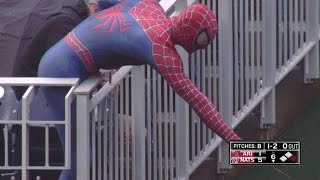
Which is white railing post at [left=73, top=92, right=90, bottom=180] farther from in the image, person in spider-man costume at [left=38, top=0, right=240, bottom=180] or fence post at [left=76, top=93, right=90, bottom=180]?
person in spider-man costume at [left=38, top=0, right=240, bottom=180]

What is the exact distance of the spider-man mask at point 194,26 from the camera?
7883mm

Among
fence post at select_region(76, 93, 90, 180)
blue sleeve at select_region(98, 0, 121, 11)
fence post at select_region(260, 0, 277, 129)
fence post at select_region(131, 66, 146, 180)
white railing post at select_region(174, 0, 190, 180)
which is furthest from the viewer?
fence post at select_region(260, 0, 277, 129)

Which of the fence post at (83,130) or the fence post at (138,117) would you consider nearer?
the fence post at (83,130)

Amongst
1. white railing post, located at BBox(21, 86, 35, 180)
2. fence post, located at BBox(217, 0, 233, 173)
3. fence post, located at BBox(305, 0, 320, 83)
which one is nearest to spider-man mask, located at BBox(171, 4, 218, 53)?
white railing post, located at BBox(21, 86, 35, 180)

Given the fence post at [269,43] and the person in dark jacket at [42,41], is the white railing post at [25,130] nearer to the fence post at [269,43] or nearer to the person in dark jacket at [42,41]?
the person in dark jacket at [42,41]

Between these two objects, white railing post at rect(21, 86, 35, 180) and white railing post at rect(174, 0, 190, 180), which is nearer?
white railing post at rect(21, 86, 35, 180)

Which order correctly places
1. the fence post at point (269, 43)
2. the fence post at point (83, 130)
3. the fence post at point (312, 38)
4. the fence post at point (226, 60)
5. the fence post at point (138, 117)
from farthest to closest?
the fence post at point (312, 38) → the fence post at point (269, 43) → the fence post at point (226, 60) → the fence post at point (138, 117) → the fence post at point (83, 130)

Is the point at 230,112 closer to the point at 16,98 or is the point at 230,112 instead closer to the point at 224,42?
the point at 224,42

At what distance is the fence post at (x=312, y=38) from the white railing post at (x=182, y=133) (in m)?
1.25

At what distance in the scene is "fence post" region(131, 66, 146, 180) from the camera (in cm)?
830

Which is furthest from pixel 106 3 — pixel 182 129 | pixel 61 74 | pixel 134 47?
pixel 182 129
